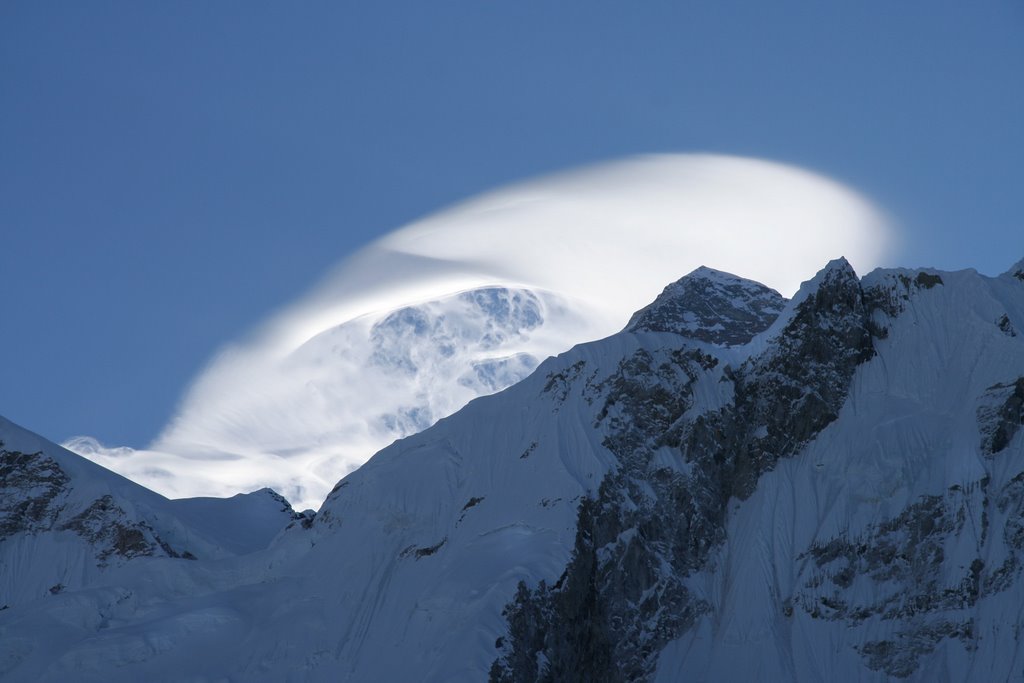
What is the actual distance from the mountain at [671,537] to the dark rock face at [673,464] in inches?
11.0

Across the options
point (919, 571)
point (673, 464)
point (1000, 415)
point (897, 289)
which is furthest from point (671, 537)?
point (897, 289)

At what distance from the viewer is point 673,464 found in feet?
582

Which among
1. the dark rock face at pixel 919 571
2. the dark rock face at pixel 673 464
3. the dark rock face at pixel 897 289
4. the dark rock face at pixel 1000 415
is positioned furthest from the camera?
the dark rock face at pixel 897 289

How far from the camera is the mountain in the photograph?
159625mm

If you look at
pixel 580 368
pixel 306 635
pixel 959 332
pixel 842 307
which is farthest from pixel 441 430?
pixel 959 332

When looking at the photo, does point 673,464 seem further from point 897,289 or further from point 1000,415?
point 1000,415

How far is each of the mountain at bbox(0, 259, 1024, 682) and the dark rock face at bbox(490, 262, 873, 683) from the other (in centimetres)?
28

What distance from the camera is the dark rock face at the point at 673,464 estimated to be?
534 feet

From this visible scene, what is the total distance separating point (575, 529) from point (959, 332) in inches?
2127

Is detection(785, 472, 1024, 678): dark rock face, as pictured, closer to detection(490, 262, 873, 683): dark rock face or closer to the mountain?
the mountain

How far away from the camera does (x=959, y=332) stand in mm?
178750

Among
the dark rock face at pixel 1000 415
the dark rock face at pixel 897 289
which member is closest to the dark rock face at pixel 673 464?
the dark rock face at pixel 897 289

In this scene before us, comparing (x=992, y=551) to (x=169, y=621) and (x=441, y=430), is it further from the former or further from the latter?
(x=169, y=621)

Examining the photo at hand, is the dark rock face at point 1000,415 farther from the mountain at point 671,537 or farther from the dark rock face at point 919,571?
the dark rock face at point 919,571
